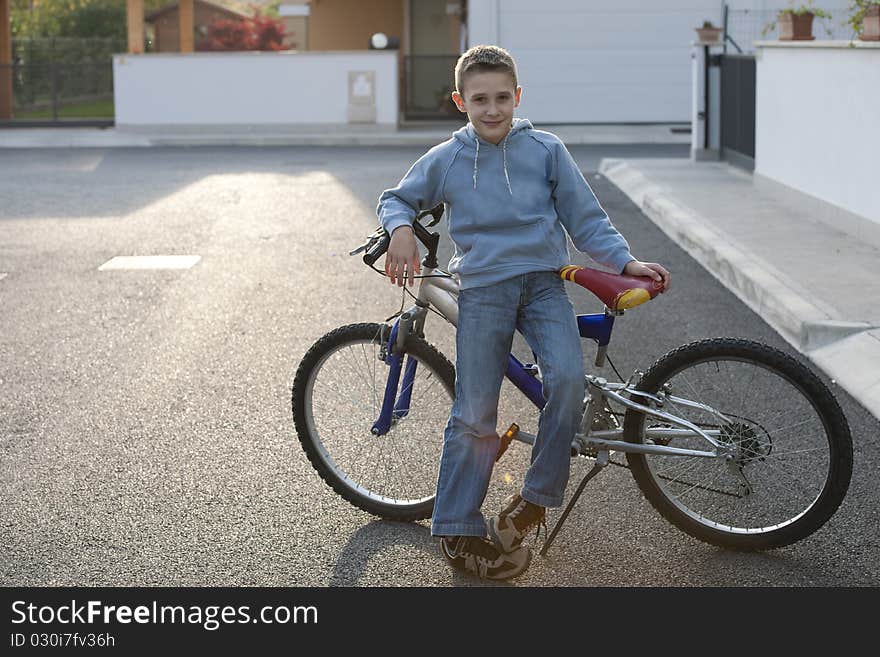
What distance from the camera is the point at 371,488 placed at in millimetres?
5473

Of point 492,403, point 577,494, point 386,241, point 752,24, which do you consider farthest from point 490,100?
point 752,24

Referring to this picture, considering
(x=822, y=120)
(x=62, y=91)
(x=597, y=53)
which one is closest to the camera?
(x=822, y=120)

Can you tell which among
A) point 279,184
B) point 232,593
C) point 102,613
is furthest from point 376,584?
point 279,184

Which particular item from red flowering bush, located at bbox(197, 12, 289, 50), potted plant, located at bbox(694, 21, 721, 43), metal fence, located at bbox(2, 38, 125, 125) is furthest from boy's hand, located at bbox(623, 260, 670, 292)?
red flowering bush, located at bbox(197, 12, 289, 50)

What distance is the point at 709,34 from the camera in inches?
762

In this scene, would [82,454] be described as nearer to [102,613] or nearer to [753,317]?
[102,613]

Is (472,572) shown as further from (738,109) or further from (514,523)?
(738,109)

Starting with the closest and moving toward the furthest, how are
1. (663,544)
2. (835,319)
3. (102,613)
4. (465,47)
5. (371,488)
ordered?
1. (102,613)
2. (663,544)
3. (371,488)
4. (835,319)
5. (465,47)

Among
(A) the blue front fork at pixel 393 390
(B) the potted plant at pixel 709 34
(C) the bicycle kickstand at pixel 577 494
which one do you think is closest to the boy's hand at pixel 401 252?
(A) the blue front fork at pixel 393 390

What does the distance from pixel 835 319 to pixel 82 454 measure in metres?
4.18

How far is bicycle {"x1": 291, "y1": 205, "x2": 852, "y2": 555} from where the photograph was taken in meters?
4.80

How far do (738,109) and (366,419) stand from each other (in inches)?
544

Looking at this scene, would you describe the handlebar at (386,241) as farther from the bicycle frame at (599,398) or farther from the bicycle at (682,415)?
the bicycle frame at (599,398)

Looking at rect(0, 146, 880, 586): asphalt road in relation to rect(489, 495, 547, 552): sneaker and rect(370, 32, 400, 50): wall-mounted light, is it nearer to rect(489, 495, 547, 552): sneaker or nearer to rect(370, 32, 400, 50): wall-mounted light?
rect(489, 495, 547, 552): sneaker
